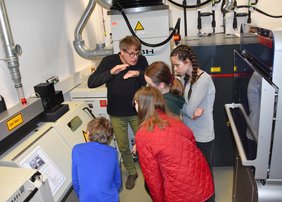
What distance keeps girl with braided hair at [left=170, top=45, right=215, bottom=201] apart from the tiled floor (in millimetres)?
654

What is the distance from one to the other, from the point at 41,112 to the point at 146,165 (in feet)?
2.84

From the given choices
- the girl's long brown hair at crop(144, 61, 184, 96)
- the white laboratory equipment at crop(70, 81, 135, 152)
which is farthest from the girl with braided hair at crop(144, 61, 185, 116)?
the white laboratory equipment at crop(70, 81, 135, 152)

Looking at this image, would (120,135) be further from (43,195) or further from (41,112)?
(43,195)

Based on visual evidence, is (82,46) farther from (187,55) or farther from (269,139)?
(269,139)

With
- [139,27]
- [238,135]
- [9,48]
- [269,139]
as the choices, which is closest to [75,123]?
[9,48]

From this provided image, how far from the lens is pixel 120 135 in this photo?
2312 mm

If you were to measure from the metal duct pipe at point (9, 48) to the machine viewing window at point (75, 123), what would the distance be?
15.5 inches

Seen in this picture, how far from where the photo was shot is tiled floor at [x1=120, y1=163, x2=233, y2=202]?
226 cm

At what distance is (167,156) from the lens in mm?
1271

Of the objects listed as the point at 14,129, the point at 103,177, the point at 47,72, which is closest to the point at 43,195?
the point at 103,177

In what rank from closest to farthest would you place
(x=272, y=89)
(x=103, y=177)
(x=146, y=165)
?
(x=272, y=89), (x=146, y=165), (x=103, y=177)

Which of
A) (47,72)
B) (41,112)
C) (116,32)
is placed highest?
(116,32)

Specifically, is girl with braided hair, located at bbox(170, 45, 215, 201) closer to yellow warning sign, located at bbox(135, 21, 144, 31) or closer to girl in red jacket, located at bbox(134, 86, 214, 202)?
girl in red jacket, located at bbox(134, 86, 214, 202)

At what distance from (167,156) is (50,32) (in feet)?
5.58
